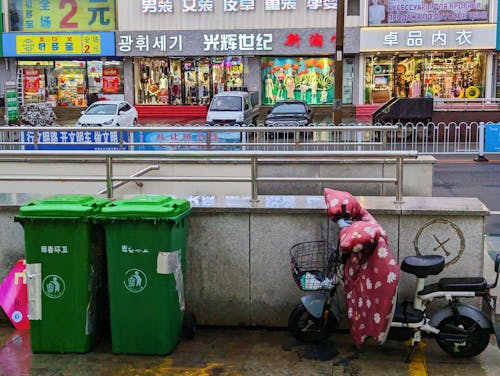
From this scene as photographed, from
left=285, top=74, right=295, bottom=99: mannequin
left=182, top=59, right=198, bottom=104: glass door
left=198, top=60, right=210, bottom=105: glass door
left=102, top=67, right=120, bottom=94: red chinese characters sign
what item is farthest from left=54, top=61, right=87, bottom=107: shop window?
left=285, top=74, right=295, bottom=99: mannequin

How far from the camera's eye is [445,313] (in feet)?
17.8

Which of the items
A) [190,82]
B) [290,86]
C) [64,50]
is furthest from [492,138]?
[64,50]

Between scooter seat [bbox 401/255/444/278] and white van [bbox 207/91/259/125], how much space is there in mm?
20138

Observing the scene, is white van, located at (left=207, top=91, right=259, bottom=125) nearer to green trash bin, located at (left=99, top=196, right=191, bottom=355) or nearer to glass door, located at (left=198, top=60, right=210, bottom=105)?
glass door, located at (left=198, top=60, right=210, bottom=105)

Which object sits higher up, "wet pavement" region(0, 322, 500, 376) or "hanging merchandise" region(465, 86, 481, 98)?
"hanging merchandise" region(465, 86, 481, 98)

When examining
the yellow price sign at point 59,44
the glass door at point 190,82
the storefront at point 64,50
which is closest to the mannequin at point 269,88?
the glass door at point 190,82

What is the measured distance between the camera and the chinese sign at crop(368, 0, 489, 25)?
32.4 metres

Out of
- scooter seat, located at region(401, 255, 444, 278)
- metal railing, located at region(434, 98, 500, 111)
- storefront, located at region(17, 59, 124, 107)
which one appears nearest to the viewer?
scooter seat, located at region(401, 255, 444, 278)

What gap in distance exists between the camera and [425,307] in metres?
5.56

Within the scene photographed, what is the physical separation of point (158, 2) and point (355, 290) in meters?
32.1

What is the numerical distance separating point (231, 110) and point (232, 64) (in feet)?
33.7

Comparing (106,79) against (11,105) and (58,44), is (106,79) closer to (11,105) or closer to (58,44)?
(58,44)

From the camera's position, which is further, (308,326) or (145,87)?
(145,87)

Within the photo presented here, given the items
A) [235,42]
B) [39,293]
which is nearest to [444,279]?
[39,293]
